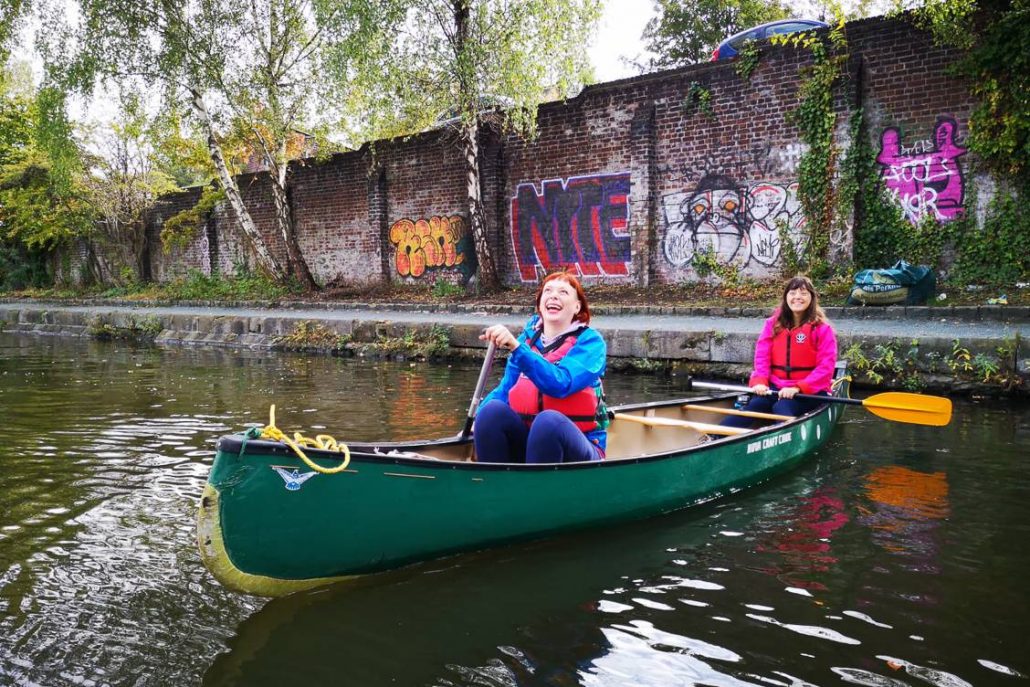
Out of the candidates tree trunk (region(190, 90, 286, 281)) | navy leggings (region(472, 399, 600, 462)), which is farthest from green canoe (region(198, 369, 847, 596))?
tree trunk (region(190, 90, 286, 281))

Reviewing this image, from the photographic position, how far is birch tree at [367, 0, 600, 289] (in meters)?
13.6

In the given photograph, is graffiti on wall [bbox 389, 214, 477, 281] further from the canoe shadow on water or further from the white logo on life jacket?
the white logo on life jacket

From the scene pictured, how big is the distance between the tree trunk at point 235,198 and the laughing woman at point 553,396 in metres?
16.0

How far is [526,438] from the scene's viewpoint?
14.4 ft

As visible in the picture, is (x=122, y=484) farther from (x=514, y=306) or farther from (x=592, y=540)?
(x=514, y=306)

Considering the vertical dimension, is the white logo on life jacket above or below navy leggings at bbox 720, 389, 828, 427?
above

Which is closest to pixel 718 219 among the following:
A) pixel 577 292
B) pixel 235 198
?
pixel 577 292

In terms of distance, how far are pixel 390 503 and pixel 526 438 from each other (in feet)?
3.32

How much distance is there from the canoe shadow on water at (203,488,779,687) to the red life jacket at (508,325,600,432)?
703 mm

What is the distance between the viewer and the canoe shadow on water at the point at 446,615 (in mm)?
3123

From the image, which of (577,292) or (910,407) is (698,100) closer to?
(910,407)

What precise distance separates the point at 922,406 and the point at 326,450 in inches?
177

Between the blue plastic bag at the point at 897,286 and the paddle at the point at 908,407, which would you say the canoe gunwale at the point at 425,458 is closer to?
the paddle at the point at 908,407

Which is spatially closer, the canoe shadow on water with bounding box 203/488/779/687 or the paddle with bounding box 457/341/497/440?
the canoe shadow on water with bounding box 203/488/779/687
